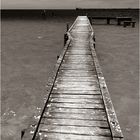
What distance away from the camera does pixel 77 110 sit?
446cm

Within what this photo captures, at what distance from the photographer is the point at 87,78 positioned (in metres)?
6.27

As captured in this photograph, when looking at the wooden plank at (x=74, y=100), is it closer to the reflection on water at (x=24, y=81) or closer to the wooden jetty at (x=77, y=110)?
the wooden jetty at (x=77, y=110)

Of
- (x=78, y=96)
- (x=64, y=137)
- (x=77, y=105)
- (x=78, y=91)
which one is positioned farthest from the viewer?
(x=78, y=91)

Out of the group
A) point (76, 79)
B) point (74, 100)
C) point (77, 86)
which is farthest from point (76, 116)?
point (76, 79)

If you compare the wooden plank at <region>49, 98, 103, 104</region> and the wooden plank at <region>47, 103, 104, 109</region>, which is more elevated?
the wooden plank at <region>49, 98, 103, 104</region>

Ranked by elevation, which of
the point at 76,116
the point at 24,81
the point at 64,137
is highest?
the point at 76,116

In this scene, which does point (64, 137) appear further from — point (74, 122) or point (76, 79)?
point (76, 79)

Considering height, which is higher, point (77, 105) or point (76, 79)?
point (76, 79)

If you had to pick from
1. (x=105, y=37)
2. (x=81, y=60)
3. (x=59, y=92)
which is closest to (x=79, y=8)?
(x=105, y=37)

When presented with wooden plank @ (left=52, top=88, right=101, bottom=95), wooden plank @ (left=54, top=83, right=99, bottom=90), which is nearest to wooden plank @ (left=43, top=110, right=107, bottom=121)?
wooden plank @ (left=52, top=88, right=101, bottom=95)

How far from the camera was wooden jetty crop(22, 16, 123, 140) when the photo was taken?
365cm

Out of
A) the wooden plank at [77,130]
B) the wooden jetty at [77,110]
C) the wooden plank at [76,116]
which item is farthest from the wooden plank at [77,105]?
the wooden plank at [77,130]

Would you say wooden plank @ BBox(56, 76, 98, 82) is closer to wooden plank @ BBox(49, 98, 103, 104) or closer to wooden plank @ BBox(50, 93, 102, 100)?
wooden plank @ BBox(50, 93, 102, 100)

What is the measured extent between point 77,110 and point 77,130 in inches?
29.5
